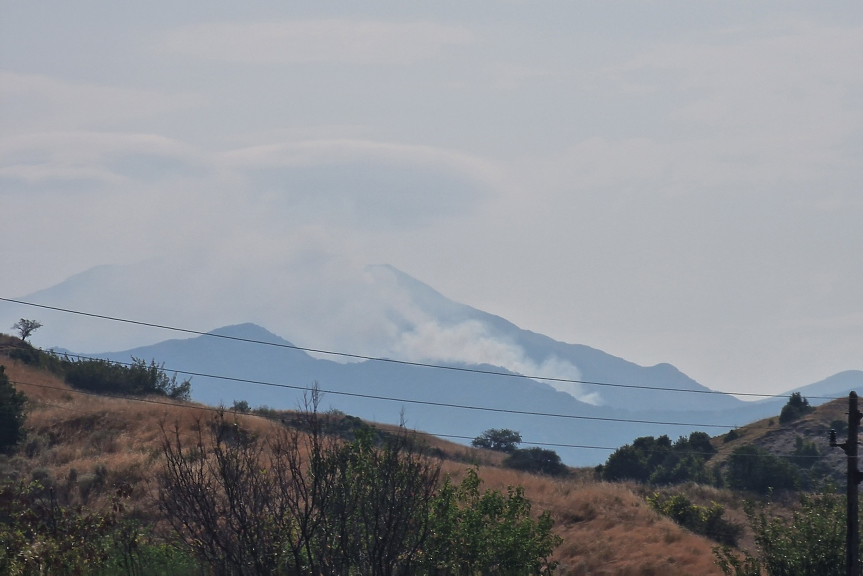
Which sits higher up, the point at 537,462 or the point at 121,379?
the point at 121,379

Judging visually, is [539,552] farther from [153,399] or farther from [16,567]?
[153,399]

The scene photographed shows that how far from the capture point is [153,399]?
59156 millimetres

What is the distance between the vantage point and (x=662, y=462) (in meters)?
67.5

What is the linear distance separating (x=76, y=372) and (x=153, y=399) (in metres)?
8.53

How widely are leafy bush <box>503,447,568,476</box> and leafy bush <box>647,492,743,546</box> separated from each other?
54.7ft

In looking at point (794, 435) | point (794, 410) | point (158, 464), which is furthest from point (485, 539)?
point (794, 410)

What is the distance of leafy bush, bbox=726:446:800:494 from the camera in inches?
2229

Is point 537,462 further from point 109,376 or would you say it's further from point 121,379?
point 109,376

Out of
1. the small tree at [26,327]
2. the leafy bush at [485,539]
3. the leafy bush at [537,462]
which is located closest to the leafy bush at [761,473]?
the leafy bush at [537,462]

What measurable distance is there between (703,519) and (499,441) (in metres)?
56.2

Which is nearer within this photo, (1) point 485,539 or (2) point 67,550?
(2) point 67,550

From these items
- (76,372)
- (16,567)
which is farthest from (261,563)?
(76,372)

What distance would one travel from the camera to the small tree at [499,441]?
96312 millimetres

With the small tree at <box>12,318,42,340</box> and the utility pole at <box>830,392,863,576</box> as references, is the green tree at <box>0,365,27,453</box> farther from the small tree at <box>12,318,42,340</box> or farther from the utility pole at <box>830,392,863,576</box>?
the small tree at <box>12,318,42,340</box>
